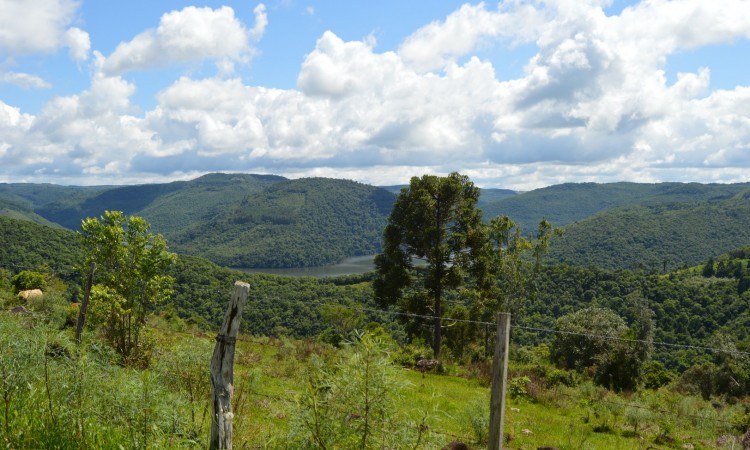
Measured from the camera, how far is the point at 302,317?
7044 cm

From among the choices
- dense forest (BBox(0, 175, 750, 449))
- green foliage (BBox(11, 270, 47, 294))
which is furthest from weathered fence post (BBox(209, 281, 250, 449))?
green foliage (BBox(11, 270, 47, 294))

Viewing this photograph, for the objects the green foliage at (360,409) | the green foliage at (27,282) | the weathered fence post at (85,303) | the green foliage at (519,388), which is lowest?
the green foliage at (519,388)

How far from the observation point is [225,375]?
5.04 metres

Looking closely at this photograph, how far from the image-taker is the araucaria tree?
25.0 metres

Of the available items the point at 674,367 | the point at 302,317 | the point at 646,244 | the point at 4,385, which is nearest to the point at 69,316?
the point at 4,385

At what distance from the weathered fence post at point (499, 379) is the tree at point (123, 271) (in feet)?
30.5

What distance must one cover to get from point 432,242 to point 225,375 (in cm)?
2051

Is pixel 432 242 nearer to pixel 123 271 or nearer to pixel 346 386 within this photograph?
pixel 123 271

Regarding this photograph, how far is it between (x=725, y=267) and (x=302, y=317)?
93.6 m

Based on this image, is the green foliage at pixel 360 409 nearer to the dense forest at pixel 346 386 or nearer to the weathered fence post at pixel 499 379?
the dense forest at pixel 346 386

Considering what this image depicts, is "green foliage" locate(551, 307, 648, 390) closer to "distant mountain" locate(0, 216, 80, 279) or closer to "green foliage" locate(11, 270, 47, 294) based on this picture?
"green foliage" locate(11, 270, 47, 294)

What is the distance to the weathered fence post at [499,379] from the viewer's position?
509 centimetres

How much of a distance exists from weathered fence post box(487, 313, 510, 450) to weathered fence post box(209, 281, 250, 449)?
257 centimetres

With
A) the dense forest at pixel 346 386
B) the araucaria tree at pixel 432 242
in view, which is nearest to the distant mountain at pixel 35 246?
the dense forest at pixel 346 386
